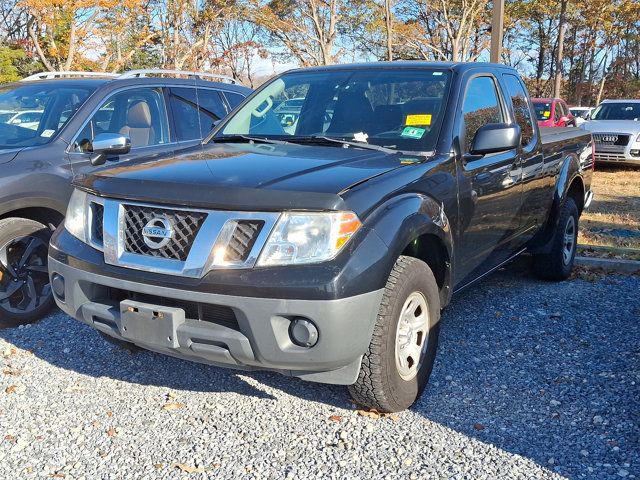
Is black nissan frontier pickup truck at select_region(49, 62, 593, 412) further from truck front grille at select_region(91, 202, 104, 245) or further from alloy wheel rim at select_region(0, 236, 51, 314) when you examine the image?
alloy wheel rim at select_region(0, 236, 51, 314)

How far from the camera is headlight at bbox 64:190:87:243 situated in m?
3.27

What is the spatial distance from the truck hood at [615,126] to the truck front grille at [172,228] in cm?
1347

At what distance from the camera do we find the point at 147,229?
9.55ft

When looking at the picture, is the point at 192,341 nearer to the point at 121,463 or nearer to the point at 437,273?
the point at 121,463

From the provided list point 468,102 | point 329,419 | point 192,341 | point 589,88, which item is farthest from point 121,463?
point 589,88

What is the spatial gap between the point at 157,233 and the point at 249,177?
489mm

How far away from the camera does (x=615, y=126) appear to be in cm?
1452

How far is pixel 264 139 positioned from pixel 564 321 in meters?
2.58

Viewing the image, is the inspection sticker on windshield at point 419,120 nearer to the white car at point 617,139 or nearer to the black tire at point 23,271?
the black tire at point 23,271

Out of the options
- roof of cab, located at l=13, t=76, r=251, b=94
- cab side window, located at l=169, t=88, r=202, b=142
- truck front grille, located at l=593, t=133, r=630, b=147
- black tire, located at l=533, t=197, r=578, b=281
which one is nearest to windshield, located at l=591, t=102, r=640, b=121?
truck front grille, located at l=593, t=133, r=630, b=147

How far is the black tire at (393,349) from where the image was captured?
2.95 metres

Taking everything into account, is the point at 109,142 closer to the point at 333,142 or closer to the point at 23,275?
the point at 23,275

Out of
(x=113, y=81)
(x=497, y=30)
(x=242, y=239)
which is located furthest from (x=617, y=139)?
(x=242, y=239)

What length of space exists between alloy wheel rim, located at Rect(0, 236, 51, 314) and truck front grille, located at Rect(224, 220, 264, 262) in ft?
7.80
